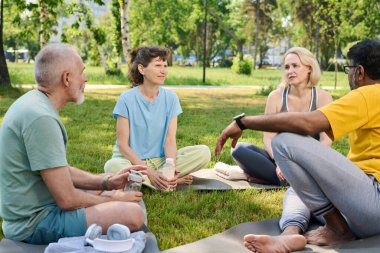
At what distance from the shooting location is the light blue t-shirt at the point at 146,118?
510cm

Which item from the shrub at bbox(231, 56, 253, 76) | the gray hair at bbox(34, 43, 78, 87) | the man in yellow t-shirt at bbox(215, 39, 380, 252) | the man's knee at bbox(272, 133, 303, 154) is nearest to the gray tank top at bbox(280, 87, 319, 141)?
the man in yellow t-shirt at bbox(215, 39, 380, 252)

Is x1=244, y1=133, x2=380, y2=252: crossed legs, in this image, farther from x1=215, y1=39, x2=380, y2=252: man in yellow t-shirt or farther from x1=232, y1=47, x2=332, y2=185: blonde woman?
x1=232, y1=47, x2=332, y2=185: blonde woman

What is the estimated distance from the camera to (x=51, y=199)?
3.22 metres

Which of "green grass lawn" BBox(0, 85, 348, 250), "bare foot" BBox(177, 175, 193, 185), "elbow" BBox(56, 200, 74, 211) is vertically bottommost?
"green grass lawn" BBox(0, 85, 348, 250)

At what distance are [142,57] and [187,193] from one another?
1412mm

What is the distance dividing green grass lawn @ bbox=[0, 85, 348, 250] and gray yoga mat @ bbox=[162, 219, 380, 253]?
198 millimetres

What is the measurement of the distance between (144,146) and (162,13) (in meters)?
46.3

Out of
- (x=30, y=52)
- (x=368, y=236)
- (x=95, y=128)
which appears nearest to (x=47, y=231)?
(x=368, y=236)

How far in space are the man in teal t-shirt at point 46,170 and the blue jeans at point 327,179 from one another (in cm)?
104

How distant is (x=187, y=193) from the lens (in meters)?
4.85

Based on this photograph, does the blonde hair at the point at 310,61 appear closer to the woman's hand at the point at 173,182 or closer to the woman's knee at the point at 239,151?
the woman's knee at the point at 239,151

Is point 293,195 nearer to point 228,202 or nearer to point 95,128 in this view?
point 228,202

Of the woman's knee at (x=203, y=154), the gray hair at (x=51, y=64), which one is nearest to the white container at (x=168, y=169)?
the woman's knee at (x=203, y=154)

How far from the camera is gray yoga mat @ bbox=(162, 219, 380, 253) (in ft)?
10.7
